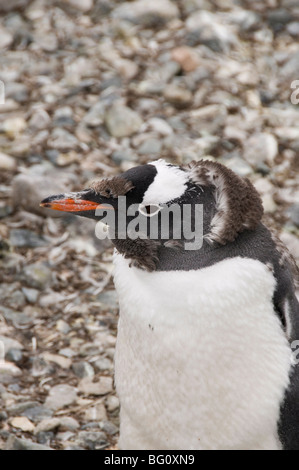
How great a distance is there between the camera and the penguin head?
6.60 ft

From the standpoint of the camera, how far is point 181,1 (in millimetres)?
4902

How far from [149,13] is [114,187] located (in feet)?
10.00

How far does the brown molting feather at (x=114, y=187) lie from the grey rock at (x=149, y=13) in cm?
298

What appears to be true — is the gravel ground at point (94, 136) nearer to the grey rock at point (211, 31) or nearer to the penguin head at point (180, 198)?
the grey rock at point (211, 31)

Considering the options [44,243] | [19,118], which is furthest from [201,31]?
[44,243]

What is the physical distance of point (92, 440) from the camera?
263 cm

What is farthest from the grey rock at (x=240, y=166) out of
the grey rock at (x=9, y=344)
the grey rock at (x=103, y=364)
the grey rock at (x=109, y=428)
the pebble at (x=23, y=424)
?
the pebble at (x=23, y=424)

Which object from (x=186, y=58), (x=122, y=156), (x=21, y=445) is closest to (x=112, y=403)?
(x=21, y=445)

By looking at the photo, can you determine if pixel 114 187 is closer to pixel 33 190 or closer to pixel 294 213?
pixel 33 190

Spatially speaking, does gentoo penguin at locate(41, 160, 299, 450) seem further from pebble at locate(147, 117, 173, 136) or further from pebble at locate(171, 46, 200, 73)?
pebble at locate(171, 46, 200, 73)

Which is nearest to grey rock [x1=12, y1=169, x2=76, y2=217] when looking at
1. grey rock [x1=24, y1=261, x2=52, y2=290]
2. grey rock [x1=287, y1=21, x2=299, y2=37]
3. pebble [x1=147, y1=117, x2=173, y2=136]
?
grey rock [x1=24, y1=261, x2=52, y2=290]

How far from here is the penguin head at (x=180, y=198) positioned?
79.2 inches
